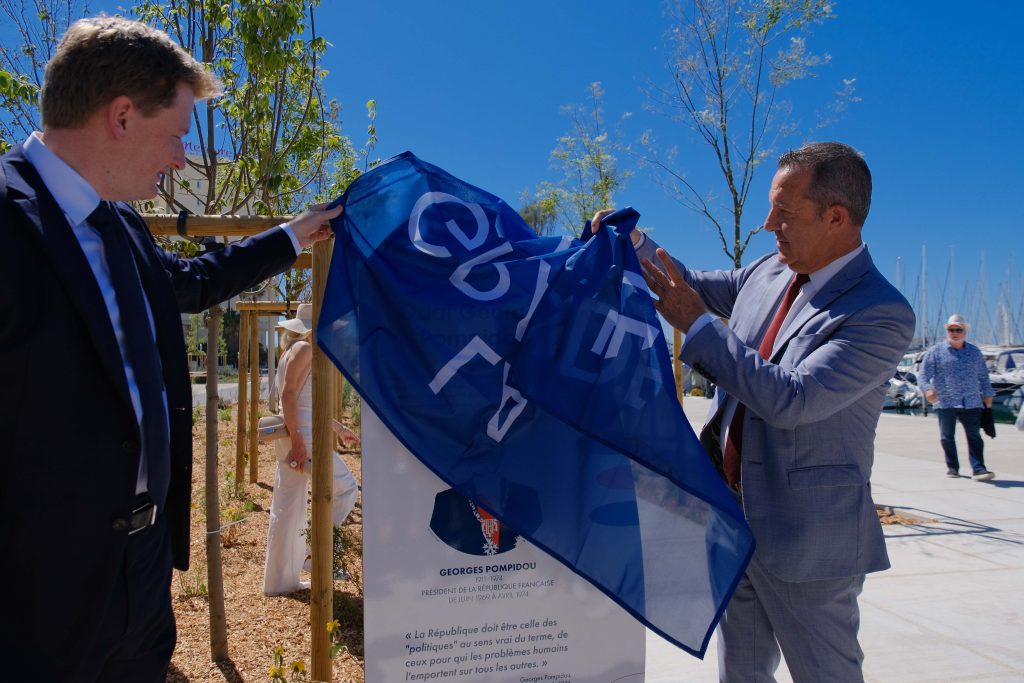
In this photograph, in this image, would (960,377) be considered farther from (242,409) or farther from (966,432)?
(242,409)

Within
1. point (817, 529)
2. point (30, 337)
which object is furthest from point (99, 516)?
point (817, 529)

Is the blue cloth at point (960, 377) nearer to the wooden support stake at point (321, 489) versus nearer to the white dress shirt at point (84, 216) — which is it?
the wooden support stake at point (321, 489)

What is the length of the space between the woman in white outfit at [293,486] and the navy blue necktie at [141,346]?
3306 mm

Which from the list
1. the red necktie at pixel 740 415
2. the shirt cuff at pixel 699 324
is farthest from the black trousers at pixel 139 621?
the red necktie at pixel 740 415

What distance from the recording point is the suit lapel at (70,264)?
5.30 feet

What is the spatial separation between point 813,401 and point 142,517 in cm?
192

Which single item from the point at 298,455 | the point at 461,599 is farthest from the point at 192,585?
the point at 461,599

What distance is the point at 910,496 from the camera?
8.45 meters

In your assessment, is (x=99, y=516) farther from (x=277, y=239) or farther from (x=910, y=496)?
(x=910, y=496)

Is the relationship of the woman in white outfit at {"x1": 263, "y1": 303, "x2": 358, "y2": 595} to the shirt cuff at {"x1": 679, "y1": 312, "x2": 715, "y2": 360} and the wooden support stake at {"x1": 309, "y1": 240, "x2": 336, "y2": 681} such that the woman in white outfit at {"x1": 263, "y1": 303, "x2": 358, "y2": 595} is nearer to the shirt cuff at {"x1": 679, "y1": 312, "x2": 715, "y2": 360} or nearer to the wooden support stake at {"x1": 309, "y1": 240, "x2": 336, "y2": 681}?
the wooden support stake at {"x1": 309, "y1": 240, "x2": 336, "y2": 681}

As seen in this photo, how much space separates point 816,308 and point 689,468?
0.69m

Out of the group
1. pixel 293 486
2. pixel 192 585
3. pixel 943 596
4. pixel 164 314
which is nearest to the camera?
pixel 164 314

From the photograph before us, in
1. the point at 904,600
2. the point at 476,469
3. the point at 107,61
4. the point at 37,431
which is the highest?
the point at 107,61

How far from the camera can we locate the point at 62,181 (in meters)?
1.74
